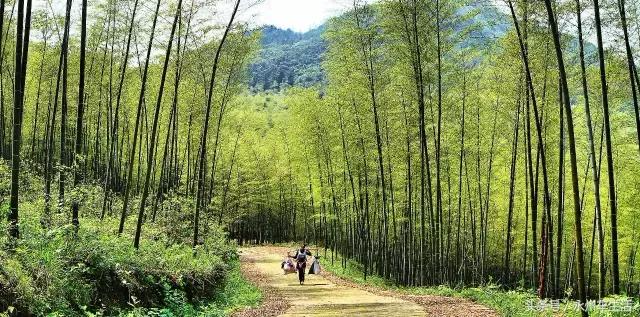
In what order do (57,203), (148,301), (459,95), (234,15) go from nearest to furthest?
(148,301), (57,203), (234,15), (459,95)

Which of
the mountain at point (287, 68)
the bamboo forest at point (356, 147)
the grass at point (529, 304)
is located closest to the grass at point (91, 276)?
the bamboo forest at point (356, 147)

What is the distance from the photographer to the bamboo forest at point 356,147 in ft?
23.9

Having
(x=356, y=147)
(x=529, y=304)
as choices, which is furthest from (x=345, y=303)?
(x=356, y=147)

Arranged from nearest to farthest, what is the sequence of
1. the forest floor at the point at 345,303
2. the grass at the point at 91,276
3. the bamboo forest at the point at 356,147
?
1. the grass at the point at 91,276
2. the bamboo forest at the point at 356,147
3. the forest floor at the point at 345,303

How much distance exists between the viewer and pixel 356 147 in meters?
19.5

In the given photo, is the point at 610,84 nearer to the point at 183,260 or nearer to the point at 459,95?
the point at 459,95

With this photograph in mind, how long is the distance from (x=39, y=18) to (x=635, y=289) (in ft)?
101

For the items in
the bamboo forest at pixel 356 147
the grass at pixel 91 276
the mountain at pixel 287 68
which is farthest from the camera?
the mountain at pixel 287 68

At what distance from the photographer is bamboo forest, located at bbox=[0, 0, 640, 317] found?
23.9ft

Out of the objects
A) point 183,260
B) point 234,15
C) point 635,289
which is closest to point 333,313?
point 183,260

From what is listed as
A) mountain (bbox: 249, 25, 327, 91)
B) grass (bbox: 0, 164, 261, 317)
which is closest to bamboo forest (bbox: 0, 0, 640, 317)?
grass (bbox: 0, 164, 261, 317)

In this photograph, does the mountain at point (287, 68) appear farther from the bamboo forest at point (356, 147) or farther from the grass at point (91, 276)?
the grass at point (91, 276)

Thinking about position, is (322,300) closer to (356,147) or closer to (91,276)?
(91,276)

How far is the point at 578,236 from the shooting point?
6.46 metres
